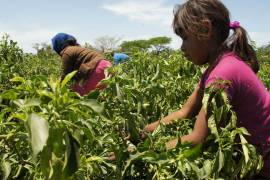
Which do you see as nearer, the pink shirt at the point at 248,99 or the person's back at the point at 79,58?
the pink shirt at the point at 248,99

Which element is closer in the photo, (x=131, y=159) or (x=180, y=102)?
(x=131, y=159)

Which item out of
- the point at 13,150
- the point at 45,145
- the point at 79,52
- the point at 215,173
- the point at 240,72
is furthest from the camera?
the point at 79,52

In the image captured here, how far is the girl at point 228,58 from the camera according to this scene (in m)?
1.91

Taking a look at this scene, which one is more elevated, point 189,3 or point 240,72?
point 189,3

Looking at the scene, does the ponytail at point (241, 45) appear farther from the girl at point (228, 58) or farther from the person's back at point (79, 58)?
the person's back at point (79, 58)

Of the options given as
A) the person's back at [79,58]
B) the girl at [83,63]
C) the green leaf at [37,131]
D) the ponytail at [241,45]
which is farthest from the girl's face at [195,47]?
the person's back at [79,58]

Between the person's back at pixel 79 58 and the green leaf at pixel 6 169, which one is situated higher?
the green leaf at pixel 6 169

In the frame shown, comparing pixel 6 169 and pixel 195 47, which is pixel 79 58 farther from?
pixel 6 169

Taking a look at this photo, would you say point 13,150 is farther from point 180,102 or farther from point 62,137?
point 180,102

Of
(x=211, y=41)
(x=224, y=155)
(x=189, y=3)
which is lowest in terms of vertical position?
(x=224, y=155)

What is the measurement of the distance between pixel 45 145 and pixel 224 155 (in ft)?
2.35

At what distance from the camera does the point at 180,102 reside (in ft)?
8.86

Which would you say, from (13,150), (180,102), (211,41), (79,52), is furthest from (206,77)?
(79,52)

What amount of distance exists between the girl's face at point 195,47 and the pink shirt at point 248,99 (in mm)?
88
